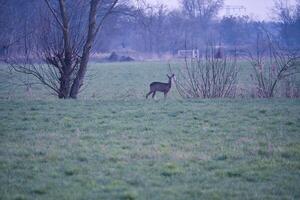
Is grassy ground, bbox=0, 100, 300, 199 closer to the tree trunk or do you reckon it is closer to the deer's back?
the tree trunk

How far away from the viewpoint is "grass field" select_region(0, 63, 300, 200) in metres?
6.73

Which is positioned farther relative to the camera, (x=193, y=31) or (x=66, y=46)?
(x=193, y=31)

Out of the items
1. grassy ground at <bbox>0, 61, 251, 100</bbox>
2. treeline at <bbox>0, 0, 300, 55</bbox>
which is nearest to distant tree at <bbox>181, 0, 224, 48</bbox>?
treeline at <bbox>0, 0, 300, 55</bbox>

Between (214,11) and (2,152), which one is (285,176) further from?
(214,11)

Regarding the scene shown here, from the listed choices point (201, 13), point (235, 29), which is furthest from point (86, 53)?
point (201, 13)

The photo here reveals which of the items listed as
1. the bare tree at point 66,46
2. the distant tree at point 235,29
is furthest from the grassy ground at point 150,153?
the distant tree at point 235,29

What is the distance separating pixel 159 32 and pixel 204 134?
58194 mm

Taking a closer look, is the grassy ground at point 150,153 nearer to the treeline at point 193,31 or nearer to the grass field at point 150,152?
the grass field at point 150,152

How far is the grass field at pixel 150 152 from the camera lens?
673cm

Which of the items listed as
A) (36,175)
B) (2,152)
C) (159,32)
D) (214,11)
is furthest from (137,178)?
(214,11)

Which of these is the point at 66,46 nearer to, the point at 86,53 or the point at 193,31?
the point at 86,53

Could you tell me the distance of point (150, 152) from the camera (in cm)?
878

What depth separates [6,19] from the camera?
104ft

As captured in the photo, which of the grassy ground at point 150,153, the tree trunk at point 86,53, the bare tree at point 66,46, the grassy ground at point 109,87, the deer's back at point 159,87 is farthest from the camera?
the grassy ground at point 109,87
